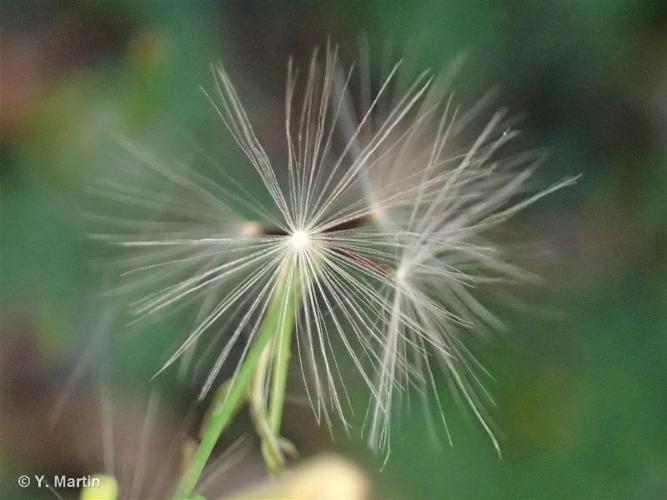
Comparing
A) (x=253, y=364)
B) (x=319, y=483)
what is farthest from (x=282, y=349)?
(x=319, y=483)

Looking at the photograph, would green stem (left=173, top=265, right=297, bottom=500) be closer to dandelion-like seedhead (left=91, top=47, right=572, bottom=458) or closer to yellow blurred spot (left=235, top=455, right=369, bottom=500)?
dandelion-like seedhead (left=91, top=47, right=572, bottom=458)

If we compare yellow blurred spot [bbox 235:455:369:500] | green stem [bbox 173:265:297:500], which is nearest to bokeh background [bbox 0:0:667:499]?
yellow blurred spot [bbox 235:455:369:500]

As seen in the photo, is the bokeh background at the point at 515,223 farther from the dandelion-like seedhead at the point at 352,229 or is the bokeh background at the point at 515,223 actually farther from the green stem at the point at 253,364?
the green stem at the point at 253,364

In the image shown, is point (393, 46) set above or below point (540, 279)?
above

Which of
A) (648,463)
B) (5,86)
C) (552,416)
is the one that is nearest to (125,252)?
(5,86)

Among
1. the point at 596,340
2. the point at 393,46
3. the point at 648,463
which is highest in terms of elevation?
the point at 393,46

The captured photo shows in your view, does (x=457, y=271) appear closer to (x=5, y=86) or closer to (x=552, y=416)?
(x=552, y=416)

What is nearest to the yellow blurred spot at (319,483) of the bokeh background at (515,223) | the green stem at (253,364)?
the bokeh background at (515,223)
